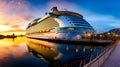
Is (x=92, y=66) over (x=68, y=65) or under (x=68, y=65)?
over

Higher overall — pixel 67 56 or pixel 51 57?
pixel 67 56

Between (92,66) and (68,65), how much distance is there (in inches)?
356

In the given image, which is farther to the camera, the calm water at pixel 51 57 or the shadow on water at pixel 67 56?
the calm water at pixel 51 57

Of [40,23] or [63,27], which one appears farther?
[40,23]

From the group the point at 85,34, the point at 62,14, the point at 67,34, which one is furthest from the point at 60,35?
the point at 62,14

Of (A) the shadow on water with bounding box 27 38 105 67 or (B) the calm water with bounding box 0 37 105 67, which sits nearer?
(A) the shadow on water with bounding box 27 38 105 67

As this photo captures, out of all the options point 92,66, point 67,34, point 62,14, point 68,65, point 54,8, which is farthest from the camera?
point 54,8

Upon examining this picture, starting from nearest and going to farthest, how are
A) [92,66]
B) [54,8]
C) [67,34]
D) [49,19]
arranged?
[92,66] < [67,34] < [49,19] < [54,8]

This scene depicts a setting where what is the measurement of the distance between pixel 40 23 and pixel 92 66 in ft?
332

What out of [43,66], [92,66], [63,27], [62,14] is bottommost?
[43,66]

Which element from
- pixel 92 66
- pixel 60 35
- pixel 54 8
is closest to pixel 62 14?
pixel 60 35

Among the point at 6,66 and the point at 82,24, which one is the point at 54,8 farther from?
the point at 6,66

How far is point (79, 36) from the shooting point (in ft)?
228

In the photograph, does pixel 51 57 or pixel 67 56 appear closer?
pixel 67 56
